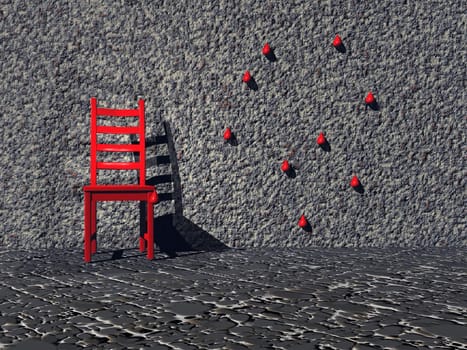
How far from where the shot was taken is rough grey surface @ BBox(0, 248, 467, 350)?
218cm

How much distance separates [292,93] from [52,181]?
1798 millimetres

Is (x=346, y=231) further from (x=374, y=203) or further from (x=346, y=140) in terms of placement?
(x=346, y=140)

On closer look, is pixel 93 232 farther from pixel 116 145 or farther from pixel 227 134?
pixel 227 134

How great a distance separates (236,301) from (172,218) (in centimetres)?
195

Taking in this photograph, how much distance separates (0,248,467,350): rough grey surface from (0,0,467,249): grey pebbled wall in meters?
0.47

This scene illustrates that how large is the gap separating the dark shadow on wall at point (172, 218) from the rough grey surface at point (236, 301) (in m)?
0.41

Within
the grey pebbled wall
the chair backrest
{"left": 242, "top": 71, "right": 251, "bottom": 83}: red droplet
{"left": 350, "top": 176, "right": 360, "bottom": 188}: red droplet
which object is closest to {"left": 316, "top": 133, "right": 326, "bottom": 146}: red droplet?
the grey pebbled wall

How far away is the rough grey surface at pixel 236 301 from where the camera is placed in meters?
2.18

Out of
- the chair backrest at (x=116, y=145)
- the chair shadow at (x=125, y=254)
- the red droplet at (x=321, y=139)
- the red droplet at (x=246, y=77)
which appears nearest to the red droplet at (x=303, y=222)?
the red droplet at (x=321, y=139)

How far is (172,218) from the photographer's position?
467 cm

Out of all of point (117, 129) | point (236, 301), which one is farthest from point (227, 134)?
point (236, 301)

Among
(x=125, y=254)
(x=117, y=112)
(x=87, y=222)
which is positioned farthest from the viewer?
(x=117, y=112)

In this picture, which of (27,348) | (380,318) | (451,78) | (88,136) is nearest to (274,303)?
(380,318)

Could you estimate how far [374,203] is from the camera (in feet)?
15.5
